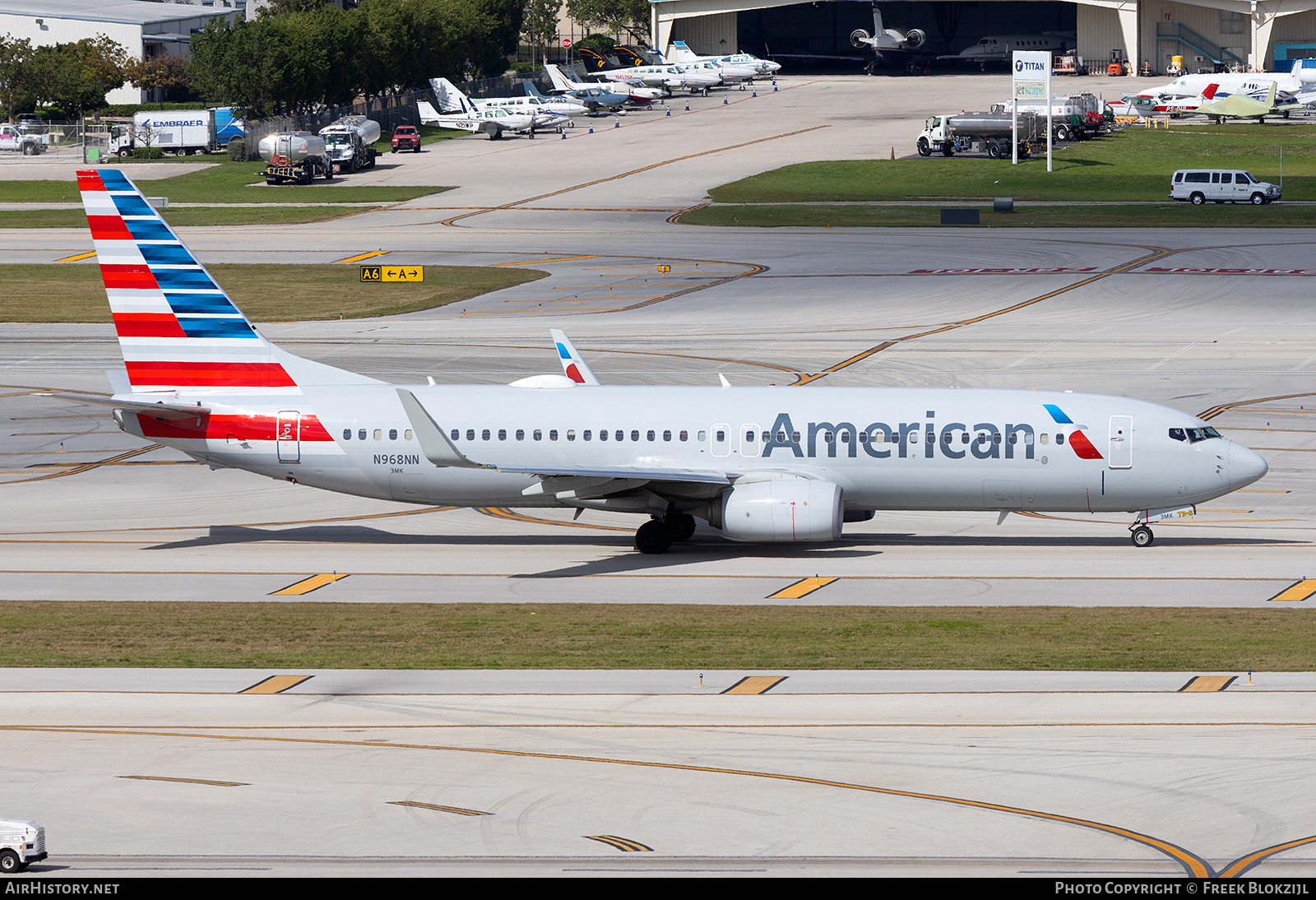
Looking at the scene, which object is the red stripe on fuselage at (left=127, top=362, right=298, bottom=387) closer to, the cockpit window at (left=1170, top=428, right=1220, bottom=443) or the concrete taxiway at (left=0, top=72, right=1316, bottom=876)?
the concrete taxiway at (left=0, top=72, right=1316, bottom=876)

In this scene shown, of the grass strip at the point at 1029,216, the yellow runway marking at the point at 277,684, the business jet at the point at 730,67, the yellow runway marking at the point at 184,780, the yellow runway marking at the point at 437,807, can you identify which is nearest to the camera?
the yellow runway marking at the point at 437,807

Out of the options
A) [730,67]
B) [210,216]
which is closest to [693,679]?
[210,216]

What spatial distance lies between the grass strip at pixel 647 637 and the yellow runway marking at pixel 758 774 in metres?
4.35

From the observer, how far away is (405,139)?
154000mm

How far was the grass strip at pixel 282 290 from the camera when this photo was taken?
3108 inches

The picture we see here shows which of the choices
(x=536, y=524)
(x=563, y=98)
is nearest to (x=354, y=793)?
(x=536, y=524)

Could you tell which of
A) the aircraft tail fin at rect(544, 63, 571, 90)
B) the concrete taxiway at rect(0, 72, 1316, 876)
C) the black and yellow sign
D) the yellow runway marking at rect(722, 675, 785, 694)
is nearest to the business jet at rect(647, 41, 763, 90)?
the aircraft tail fin at rect(544, 63, 571, 90)

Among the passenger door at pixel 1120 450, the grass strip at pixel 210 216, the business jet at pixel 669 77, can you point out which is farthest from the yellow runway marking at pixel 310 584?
the business jet at pixel 669 77

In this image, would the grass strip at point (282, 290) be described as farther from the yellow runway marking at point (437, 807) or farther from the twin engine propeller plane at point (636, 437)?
the yellow runway marking at point (437, 807)

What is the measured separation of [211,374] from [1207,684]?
26.0 m

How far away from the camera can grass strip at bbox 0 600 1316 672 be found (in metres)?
29.0

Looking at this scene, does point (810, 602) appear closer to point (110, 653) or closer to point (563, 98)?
point (110, 653)

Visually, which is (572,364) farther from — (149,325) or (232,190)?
(232,190)

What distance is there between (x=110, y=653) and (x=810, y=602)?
14.6 meters
